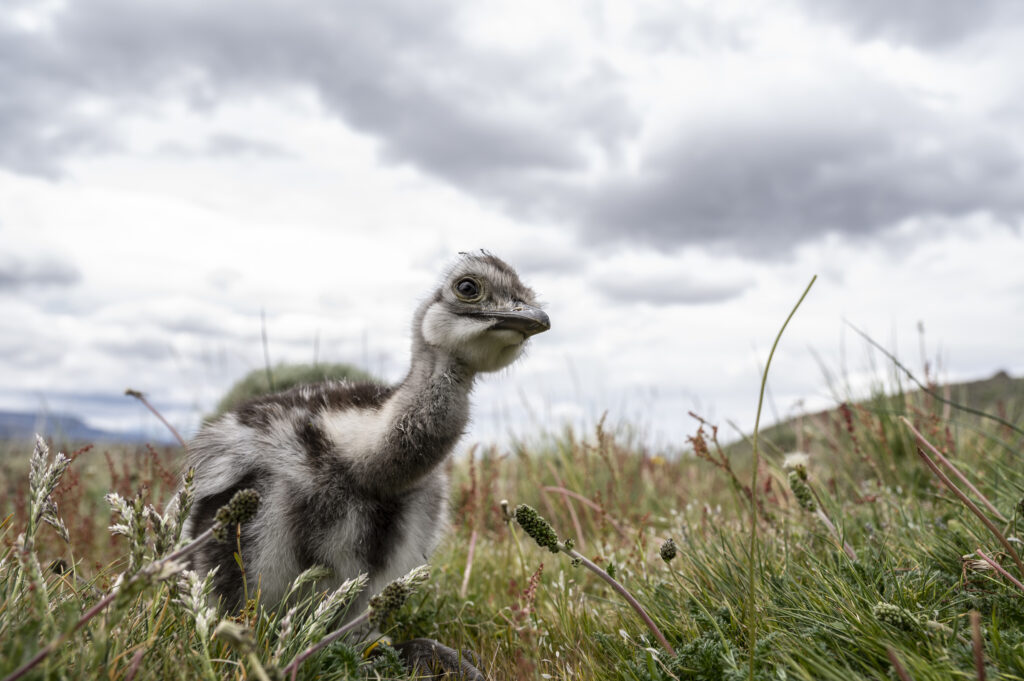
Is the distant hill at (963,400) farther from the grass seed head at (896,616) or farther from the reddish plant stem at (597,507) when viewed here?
the grass seed head at (896,616)

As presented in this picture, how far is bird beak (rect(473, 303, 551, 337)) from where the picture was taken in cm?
377

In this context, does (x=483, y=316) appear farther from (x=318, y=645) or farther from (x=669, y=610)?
(x=318, y=645)

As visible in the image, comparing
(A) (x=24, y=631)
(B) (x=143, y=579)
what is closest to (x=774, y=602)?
(B) (x=143, y=579)

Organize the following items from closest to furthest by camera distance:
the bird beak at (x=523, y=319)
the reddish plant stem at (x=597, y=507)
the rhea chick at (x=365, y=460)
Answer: the rhea chick at (x=365, y=460) → the bird beak at (x=523, y=319) → the reddish plant stem at (x=597, y=507)

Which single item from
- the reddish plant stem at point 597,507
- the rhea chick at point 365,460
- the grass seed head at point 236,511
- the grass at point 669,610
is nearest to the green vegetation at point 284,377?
the grass at point 669,610

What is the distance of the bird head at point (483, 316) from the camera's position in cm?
387

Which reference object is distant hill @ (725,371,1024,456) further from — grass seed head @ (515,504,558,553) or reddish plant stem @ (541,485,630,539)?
grass seed head @ (515,504,558,553)

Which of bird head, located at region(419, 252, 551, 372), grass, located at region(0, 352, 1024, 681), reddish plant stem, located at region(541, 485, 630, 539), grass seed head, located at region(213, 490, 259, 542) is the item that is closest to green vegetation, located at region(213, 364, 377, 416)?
grass, located at region(0, 352, 1024, 681)

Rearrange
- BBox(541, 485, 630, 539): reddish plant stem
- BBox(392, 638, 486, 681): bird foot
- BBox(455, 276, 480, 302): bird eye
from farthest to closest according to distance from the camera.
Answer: BBox(541, 485, 630, 539): reddish plant stem
BBox(455, 276, 480, 302): bird eye
BBox(392, 638, 486, 681): bird foot

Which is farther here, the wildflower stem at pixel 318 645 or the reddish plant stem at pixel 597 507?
the reddish plant stem at pixel 597 507

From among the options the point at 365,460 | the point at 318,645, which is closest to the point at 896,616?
the point at 318,645

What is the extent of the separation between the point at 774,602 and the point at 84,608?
3044 millimetres

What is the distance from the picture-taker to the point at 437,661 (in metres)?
3.61

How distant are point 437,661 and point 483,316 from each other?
178 centimetres
